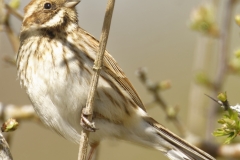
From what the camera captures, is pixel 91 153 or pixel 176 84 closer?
pixel 91 153

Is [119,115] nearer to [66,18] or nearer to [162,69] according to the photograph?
[66,18]

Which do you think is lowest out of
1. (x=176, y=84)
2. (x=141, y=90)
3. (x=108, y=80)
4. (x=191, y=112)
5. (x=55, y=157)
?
(x=55, y=157)

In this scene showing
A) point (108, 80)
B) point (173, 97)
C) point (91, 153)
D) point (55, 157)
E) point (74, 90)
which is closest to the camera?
point (74, 90)

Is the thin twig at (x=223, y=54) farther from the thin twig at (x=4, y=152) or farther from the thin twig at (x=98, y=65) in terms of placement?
the thin twig at (x=4, y=152)

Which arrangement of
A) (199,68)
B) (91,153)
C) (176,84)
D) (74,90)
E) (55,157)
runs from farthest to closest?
1. (176,84)
2. (55,157)
3. (199,68)
4. (91,153)
5. (74,90)

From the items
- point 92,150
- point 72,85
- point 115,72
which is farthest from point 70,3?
point 92,150

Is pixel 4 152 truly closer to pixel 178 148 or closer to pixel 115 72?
pixel 115 72

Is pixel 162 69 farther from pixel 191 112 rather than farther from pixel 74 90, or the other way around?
pixel 74 90

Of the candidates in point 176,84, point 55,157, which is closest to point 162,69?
point 176,84

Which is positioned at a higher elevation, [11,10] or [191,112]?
[191,112]

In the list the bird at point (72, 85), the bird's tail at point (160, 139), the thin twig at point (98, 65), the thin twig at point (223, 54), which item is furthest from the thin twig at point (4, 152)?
the thin twig at point (223, 54)
